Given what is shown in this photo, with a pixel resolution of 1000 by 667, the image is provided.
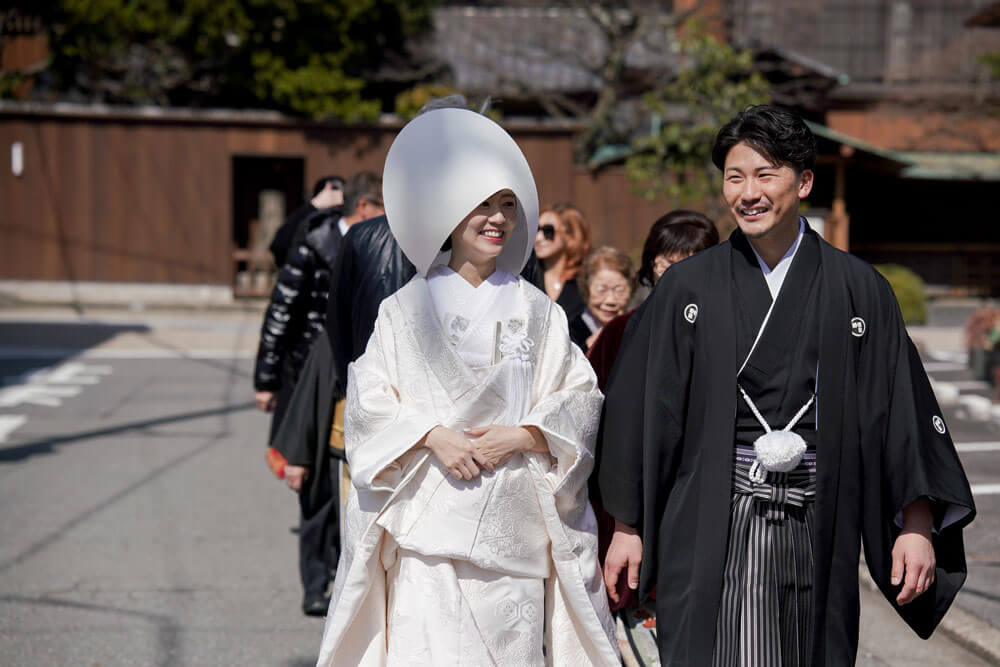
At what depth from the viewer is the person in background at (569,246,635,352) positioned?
14.4 feet

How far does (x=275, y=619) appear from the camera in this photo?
468cm

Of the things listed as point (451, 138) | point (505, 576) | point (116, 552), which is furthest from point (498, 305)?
point (116, 552)

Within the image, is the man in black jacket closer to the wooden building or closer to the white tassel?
the white tassel

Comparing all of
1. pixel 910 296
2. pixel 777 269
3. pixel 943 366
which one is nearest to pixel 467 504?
pixel 777 269

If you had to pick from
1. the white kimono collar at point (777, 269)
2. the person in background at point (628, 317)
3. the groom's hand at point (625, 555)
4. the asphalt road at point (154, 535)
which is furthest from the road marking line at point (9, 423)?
the white kimono collar at point (777, 269)

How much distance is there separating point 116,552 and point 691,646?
3905 mm

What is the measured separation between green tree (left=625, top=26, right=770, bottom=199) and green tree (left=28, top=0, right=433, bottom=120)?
4625mm

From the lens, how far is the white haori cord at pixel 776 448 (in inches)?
96.7

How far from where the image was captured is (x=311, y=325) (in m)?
4.81

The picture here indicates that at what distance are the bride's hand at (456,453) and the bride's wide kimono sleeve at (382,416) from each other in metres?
0.04

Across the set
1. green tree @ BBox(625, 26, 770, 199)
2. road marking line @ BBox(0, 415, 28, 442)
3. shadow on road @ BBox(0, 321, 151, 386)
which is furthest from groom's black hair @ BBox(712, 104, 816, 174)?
green tree @ BBox(625, 26, 770, 199)

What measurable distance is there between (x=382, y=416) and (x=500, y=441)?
31 cm

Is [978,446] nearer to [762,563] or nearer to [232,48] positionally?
[762,563]

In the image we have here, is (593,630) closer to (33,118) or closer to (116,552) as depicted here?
(116,552)
